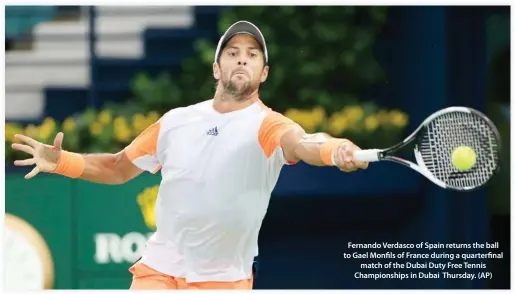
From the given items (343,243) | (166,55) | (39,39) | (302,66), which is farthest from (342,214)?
(39,39)

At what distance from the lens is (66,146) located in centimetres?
549

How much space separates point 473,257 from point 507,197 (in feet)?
1.26

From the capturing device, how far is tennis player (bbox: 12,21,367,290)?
204 inches

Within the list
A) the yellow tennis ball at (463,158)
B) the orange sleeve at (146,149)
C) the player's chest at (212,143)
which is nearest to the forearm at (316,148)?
the player's chest at (212,143)

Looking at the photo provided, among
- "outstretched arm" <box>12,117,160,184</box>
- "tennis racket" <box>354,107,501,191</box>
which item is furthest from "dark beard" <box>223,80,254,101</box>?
"tennis racket" <box>354,107,501,191</box>

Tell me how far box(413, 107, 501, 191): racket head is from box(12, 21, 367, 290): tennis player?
588mm

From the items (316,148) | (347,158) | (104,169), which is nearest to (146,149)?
(104,169)

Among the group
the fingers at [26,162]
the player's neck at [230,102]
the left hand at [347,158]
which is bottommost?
the left hand at [347,158]

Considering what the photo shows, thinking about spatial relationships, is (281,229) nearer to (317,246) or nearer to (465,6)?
(317,246)

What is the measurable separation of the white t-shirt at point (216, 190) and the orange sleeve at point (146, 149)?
0.27ft

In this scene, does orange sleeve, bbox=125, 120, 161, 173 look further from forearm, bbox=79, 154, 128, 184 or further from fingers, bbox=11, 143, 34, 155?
fingers, bbox=11, 143, 34, 155

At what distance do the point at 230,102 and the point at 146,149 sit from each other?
0.53 metres

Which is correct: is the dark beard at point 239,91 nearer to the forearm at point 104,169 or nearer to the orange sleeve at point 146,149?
the orange sleeve at point 146,149

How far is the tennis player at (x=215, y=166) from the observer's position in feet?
17.0
